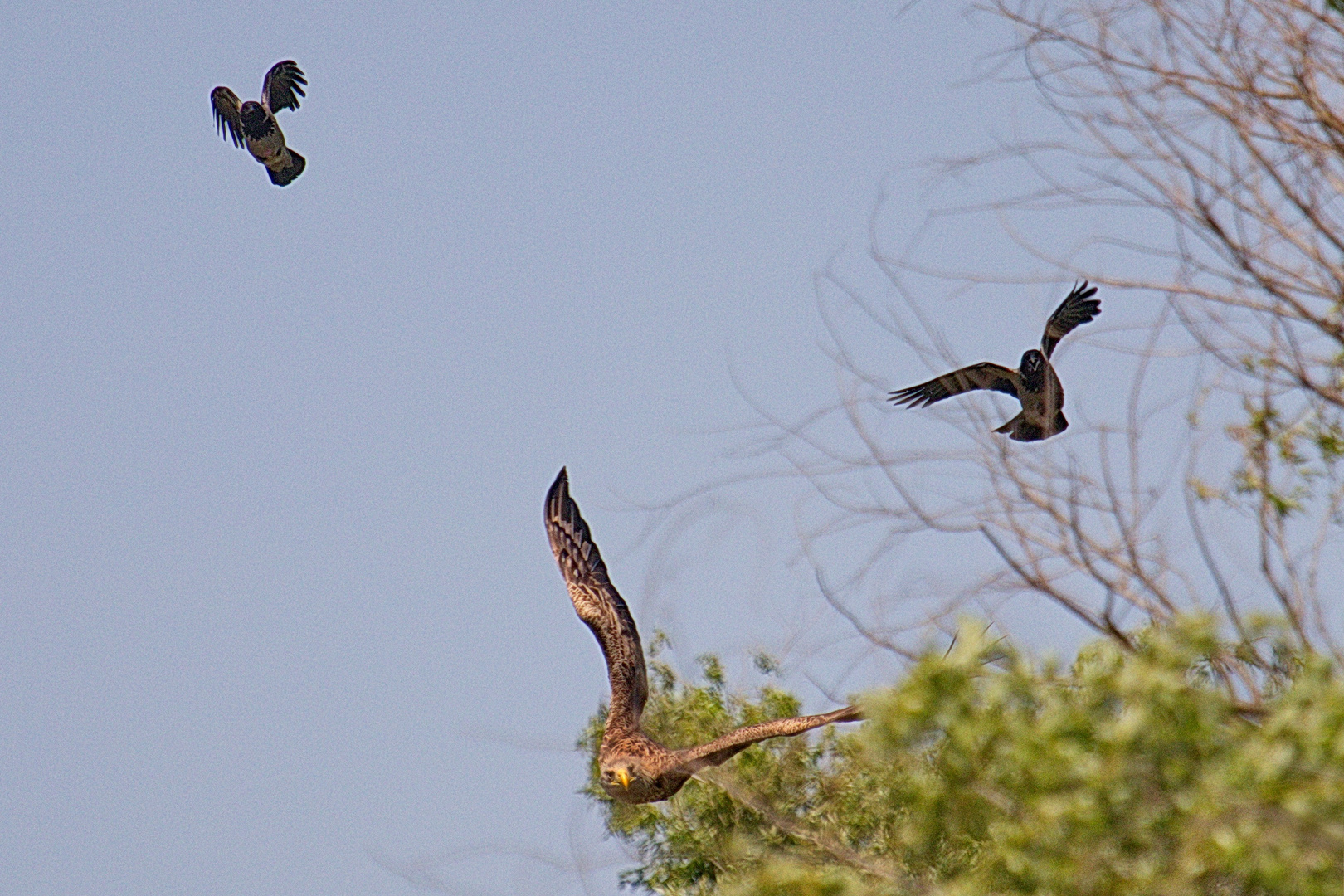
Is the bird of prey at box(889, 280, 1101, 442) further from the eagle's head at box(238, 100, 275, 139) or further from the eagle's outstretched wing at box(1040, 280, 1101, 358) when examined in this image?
the eagle's head at box(238, 100, 275, 139)

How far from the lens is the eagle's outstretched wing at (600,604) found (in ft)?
32.7

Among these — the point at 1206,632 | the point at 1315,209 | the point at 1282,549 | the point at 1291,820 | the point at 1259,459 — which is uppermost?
the point at 1315,209

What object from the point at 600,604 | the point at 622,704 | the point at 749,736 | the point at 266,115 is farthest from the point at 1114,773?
the point at 266,115

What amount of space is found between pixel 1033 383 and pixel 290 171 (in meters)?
6.52

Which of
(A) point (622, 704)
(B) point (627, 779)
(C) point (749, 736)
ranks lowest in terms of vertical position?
(C) point (749, 736)

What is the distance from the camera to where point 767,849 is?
855cm

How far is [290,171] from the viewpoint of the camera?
13.4 meters

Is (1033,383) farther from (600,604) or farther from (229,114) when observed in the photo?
(229,114)

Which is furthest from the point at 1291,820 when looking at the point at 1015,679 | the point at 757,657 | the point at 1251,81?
the point at 757,657

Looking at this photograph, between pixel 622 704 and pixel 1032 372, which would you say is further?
pixel 622 704

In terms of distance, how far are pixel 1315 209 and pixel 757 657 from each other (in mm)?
4411

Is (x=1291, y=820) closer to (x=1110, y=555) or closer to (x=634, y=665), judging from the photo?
(x=1110, y=555)

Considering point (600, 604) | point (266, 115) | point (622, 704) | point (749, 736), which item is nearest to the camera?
point (749, 736)

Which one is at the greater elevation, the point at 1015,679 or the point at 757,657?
the point at 757,657
